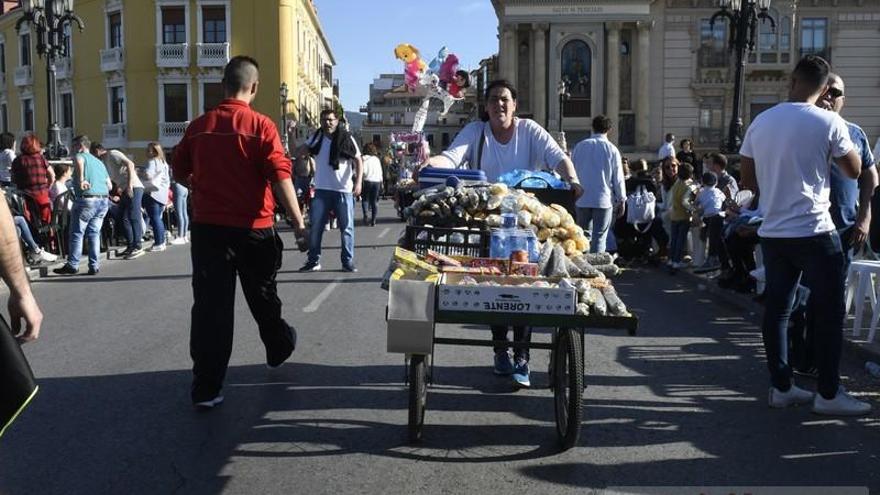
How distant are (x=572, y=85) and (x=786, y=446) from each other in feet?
163

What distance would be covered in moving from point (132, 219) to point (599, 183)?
335 inches

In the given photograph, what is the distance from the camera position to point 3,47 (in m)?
56.1

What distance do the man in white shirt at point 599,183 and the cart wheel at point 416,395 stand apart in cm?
542

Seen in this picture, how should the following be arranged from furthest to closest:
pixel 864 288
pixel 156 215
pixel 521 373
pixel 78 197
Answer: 1. pixel 156 215
2. pixel 78 197
3. pixel 864 288
4. pixel 521 373

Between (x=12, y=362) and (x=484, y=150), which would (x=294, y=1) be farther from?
(x=12, y=362)

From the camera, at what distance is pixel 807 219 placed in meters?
5.18

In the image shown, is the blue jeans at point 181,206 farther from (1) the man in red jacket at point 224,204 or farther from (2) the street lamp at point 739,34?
(1) the man in red jacket at point 224,204

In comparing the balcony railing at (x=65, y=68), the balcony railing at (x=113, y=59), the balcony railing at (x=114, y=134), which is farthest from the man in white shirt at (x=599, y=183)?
the balcony railing at (x=65, y=68)

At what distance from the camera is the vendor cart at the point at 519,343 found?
165 inches

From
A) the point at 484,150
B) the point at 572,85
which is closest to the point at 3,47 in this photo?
the point at 572,85

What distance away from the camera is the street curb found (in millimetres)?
6695

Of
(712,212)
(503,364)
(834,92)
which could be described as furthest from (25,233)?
(834,92)

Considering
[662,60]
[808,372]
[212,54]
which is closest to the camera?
[808,372]

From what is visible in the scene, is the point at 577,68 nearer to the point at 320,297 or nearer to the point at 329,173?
the point at 329,173
